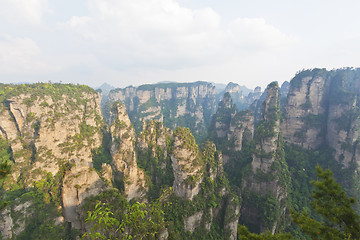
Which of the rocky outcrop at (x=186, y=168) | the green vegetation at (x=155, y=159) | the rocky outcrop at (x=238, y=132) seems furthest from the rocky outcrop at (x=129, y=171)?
the rocky outcrop at (x=238, y=132)

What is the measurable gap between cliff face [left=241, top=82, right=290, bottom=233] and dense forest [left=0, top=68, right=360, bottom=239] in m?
0.24

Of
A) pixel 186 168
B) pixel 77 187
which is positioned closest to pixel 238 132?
pixel 186 168

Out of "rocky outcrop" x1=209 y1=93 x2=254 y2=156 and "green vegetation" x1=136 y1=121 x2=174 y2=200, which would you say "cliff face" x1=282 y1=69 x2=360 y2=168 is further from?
"green vegetation" x1=136 y1=121 x2=174 y2=200

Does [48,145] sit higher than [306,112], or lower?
lower

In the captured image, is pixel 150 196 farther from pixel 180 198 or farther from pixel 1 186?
pixel 1 186

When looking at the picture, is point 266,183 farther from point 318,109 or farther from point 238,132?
point 318,109

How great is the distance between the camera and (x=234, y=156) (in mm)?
52094

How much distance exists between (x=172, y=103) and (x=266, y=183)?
118 metres

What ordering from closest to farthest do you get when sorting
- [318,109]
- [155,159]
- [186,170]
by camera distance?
[186,170] < [155,159] < [318,109]

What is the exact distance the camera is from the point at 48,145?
3975 cm

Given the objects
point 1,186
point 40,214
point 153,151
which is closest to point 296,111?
point 153,151

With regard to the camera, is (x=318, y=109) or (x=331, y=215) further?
(x=318, y=109)

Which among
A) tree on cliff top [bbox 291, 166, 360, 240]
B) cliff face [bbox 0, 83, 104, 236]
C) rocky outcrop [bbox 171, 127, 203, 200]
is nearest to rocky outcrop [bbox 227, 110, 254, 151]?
rocky outcrop [bbox 171, 127, 203, 200]

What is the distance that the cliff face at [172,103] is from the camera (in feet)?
410
